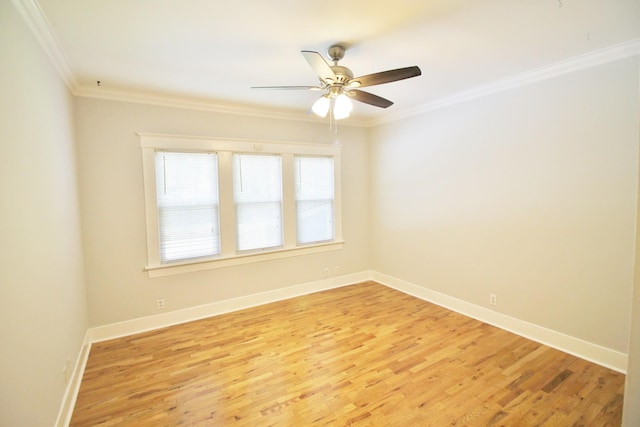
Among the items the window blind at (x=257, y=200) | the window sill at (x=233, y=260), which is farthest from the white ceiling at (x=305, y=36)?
the window sill at (x=233, y=260)

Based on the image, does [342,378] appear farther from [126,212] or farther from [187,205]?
[126,212]

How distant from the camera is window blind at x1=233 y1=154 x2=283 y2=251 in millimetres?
3803

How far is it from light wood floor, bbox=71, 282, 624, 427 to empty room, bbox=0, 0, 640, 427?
22 millimetres

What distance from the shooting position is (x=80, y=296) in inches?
108

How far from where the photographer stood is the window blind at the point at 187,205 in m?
A: 3.35

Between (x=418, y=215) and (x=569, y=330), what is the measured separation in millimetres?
2005

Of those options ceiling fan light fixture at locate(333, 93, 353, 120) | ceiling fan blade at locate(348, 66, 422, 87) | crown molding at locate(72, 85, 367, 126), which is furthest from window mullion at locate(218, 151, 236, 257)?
ceiling fan blade at locate(348, 66, 422, 87)

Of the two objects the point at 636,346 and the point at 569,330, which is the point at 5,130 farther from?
the point at 569,330

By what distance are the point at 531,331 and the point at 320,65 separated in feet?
10.7

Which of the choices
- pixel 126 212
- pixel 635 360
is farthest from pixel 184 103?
pixel 635 360

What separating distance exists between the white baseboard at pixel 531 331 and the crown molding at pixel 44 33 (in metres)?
4.54

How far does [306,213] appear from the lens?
4.37 metres

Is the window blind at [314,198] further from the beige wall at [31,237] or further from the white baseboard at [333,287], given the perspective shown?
the beige wall at [31,237]

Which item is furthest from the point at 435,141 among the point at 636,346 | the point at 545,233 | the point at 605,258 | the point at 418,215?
the point at 636,346
